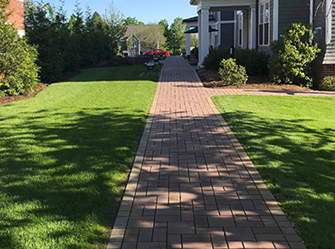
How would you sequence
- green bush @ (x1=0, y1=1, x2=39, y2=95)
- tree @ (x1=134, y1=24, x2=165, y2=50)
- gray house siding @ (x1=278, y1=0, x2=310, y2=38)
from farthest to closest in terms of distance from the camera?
tree @ (x1=134, y1=24, x2=165, y2=50), gray house siding @ (x1=278, y1=0, x2=310, y2=38), green bush @ (x1=0, y1=1, x2=39, y2=95)

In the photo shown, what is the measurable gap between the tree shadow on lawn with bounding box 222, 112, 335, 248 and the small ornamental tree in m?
6.43

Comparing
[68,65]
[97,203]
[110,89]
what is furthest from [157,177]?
[68,65]

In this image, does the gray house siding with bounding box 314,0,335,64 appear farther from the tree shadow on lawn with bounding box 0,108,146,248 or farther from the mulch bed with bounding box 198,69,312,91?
the tree shadow on lawn with bounding box 0,108,146,248

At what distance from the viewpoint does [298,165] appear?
5613 millimetres

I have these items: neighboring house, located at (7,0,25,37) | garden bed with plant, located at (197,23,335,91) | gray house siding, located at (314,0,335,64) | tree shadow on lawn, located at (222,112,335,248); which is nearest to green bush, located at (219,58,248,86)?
garden bed with plant, located at (197,23,335,91)

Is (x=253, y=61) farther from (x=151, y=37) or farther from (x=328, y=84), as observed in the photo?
(x=151, y=37)

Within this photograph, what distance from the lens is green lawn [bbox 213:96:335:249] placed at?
4.02 metres

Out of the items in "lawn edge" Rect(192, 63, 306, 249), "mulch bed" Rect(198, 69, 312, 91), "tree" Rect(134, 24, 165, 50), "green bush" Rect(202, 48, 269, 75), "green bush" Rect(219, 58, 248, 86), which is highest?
"tree" Rect(134, 24, 165, 50)

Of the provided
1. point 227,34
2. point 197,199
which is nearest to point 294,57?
point 197,199

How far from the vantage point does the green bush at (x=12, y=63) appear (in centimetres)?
1318

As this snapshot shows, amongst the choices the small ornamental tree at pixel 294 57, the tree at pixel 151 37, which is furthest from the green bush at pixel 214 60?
the tree at pixel 151 37

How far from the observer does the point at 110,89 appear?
14266 millimetres

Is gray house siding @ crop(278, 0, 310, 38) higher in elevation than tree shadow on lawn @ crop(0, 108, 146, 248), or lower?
higher

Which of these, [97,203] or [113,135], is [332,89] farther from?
[97,203]
